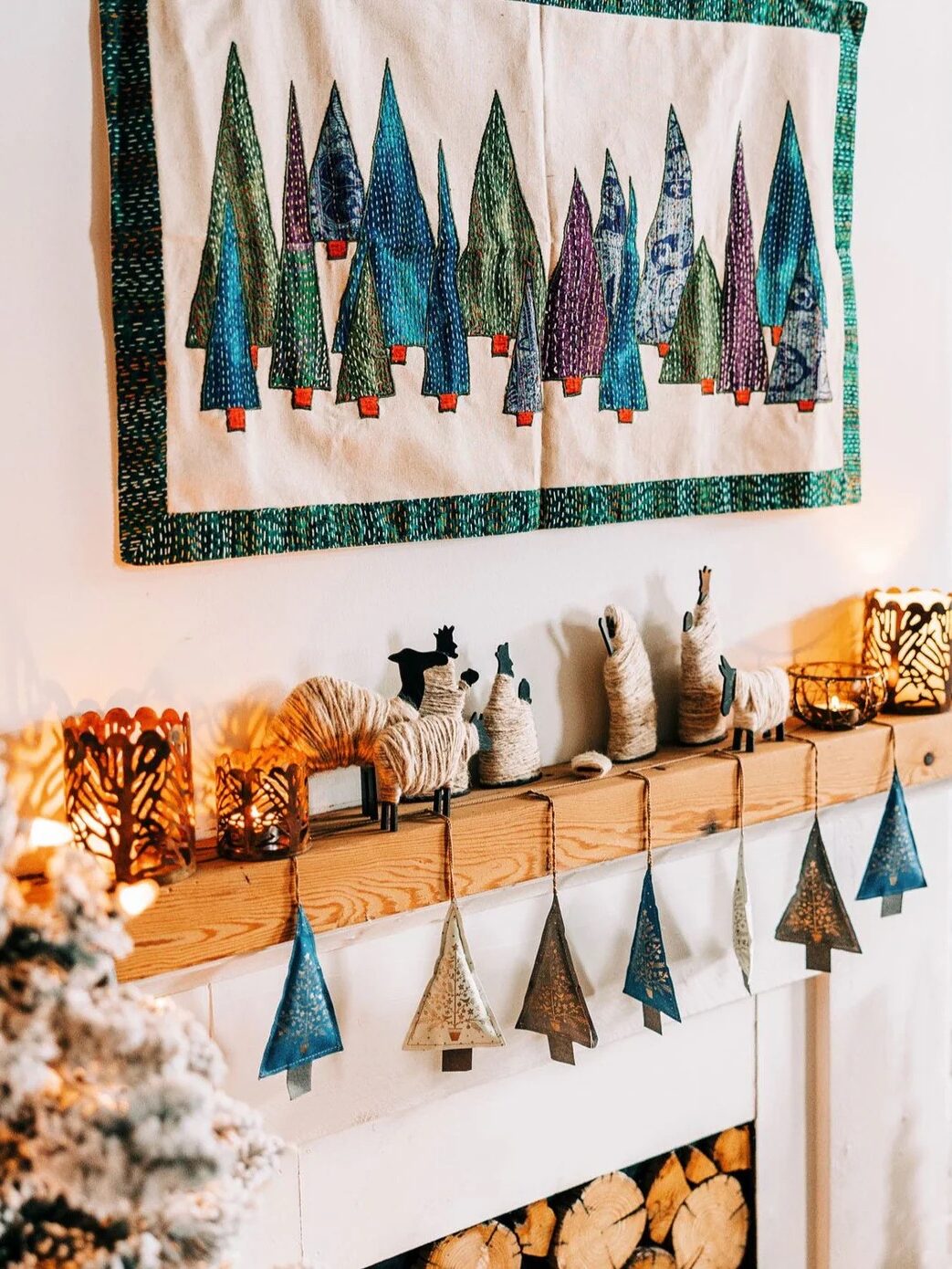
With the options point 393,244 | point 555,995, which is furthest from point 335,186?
point 555,995

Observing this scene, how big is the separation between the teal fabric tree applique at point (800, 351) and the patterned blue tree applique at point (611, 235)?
286 mm

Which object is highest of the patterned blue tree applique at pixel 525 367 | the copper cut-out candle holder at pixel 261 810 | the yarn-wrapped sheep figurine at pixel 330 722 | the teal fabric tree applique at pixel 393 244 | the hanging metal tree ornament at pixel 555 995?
the teal fabric tree applique at pixel 393 244

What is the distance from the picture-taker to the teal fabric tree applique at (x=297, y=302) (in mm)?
1362

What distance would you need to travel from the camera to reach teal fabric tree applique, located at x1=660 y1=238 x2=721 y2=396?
1659 mm

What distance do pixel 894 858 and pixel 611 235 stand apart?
898 mm

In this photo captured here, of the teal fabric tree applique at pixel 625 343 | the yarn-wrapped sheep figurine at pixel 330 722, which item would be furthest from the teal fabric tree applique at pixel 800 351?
the yarn-wrapped sheep figurine at pixel 330 722

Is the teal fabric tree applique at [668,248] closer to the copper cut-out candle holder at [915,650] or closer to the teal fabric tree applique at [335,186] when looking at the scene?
the teal fabric tree applique at [335,186]

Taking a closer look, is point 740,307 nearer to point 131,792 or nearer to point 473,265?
point 473,265

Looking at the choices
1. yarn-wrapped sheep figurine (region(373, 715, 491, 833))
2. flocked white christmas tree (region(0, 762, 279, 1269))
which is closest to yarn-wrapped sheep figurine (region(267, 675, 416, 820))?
yarn-wrapped sheep figurine (region(373, 715, 491, 833))

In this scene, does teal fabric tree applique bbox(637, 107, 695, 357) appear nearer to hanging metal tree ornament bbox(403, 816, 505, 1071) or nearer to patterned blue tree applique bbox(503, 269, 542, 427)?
patterned blue tree applique bbox(503, 269, 542, 427)

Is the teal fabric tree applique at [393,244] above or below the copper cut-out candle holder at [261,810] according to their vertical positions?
above

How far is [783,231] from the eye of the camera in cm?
174

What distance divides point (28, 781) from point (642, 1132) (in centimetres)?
94

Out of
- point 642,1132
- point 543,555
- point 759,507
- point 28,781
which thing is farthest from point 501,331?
point 642,1132
